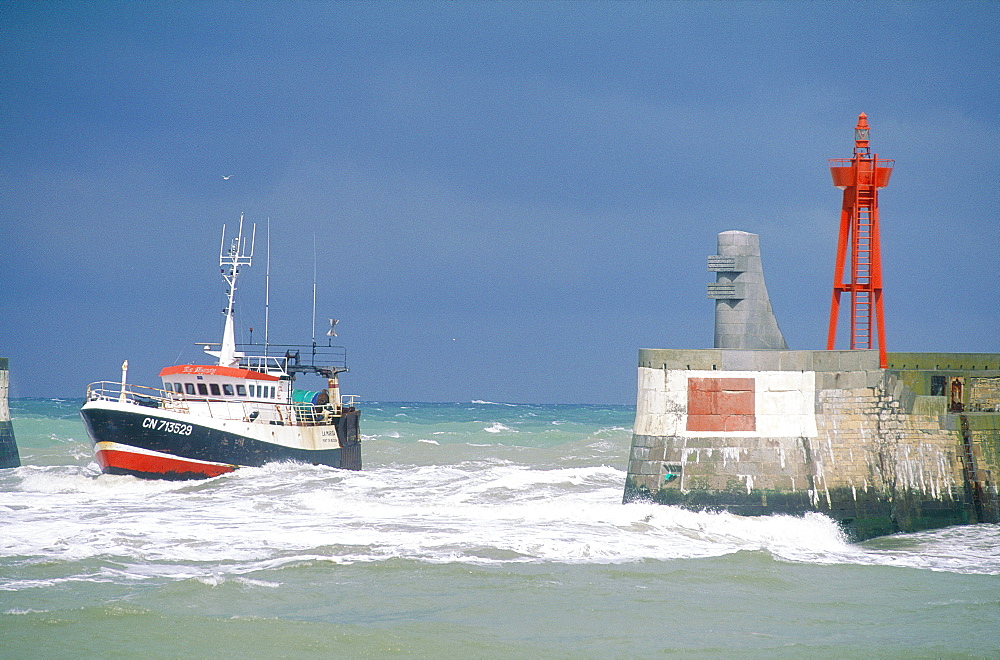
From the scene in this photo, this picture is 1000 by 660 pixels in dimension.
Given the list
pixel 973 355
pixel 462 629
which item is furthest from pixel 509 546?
pixel 973 355

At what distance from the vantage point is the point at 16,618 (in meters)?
13.2

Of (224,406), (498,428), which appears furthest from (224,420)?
(498,428)

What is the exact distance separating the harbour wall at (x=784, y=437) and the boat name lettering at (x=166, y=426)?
1301 centimetres

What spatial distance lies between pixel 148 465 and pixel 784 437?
1624 centimetres

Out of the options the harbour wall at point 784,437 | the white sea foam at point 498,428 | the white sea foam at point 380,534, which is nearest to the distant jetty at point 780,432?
the harbour wall at point 784,437

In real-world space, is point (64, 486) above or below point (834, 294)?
below

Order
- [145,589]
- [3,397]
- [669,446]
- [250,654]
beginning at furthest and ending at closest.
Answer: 1. [3,397]
2. [669,446]
3. [145,589]
4. [250,654]

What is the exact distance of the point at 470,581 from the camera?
Answer: 1563 cm

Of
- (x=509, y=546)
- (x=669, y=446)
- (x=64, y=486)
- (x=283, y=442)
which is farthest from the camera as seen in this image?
(x=283, y=442)

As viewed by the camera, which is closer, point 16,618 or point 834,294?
point 16,618

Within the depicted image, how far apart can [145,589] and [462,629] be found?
14.5 ft

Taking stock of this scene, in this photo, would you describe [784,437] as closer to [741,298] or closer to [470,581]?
[741,298]

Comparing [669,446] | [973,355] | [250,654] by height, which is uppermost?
[973,355]

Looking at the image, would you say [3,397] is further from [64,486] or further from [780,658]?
[780,658]
